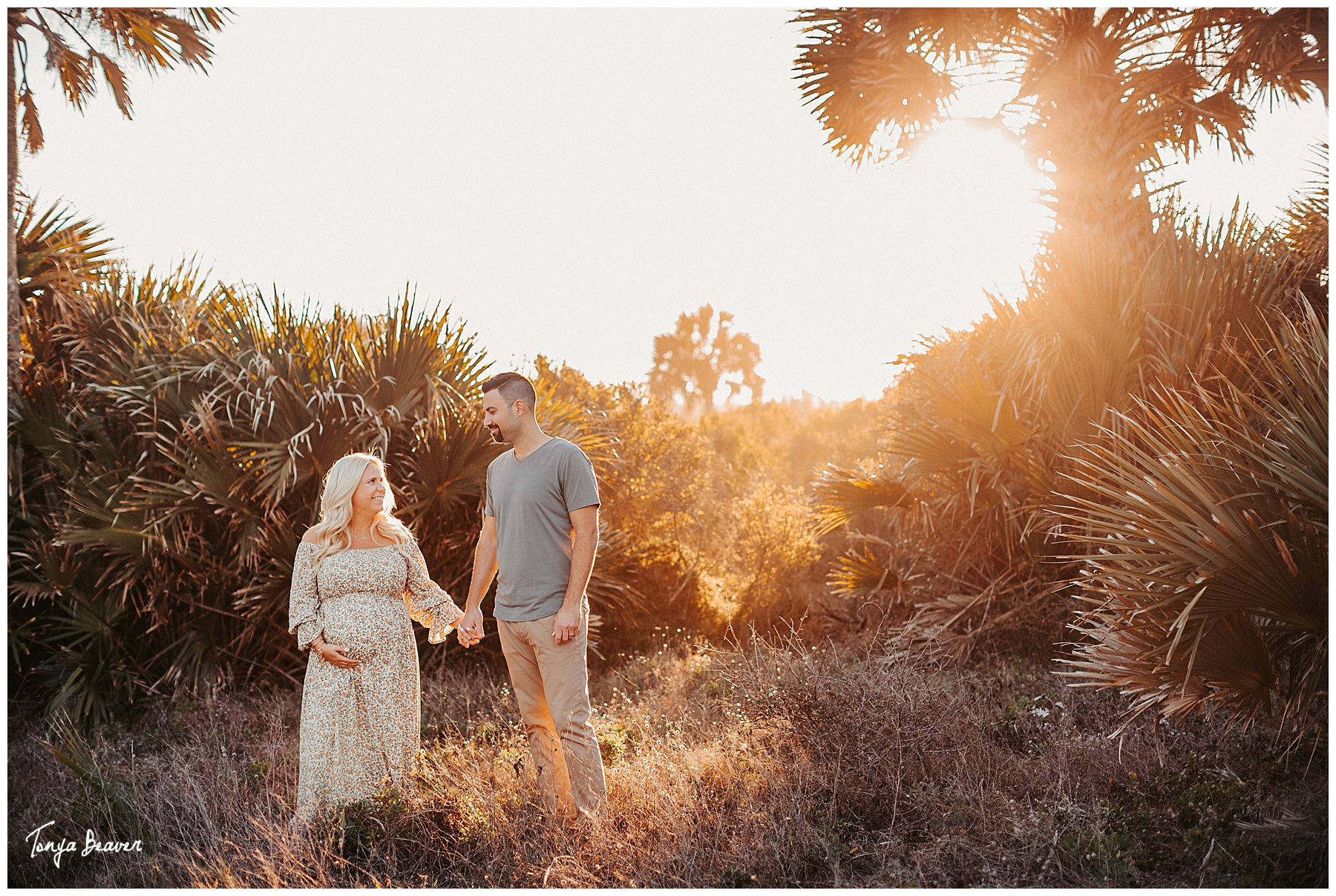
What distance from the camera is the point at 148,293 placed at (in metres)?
7.45

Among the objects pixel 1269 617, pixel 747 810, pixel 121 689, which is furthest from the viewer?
pixel 121 689

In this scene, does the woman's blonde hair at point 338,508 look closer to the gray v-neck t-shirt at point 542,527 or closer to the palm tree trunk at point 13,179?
the gray v-neck t-shirt at point 542,527

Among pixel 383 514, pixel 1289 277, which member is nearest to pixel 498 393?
pixel 383 514

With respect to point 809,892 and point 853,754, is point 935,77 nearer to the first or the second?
point 853,754

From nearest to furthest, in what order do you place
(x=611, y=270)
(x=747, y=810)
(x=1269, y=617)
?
(x=1269, y=617) → (x=747, y=810) → (x=611, y=270)

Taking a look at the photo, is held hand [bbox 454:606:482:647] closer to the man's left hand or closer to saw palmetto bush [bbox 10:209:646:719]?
the man's left hand

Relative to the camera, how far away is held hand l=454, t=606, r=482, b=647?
393 centimetres

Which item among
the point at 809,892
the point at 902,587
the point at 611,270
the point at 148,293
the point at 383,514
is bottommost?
the point at 809,892

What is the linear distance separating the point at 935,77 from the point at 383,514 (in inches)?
241

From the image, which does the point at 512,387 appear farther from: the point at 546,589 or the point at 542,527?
the point at 546,589

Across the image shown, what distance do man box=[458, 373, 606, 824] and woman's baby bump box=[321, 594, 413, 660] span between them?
1.20 feet

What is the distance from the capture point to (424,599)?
4176 millimetres

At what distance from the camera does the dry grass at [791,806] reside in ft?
10.9
